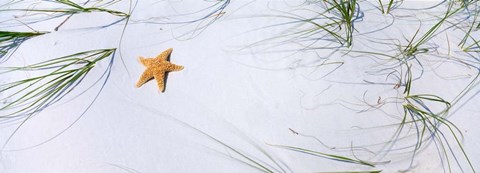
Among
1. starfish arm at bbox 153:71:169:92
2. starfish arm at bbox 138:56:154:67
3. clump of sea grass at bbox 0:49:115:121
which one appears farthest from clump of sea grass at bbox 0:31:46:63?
starfish arm at bbox 153:71:169:92

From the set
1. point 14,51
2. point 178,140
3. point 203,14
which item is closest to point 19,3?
point 14,51

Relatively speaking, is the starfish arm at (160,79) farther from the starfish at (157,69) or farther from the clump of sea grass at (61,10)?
the clump of sea grass at (61,10)

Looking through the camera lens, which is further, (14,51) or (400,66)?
(14,51)

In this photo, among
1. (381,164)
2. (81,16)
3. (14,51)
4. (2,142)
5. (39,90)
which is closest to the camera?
(381,164)

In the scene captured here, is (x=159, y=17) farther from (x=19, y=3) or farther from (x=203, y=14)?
(x=19, y=3)

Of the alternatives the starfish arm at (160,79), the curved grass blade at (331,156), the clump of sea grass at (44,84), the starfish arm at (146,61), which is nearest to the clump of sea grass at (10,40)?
the clump of sea grass at (44,84)

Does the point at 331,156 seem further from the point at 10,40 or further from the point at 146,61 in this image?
the point at 10,40

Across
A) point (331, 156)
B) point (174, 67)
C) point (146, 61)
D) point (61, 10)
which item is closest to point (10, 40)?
point (61, 10)
